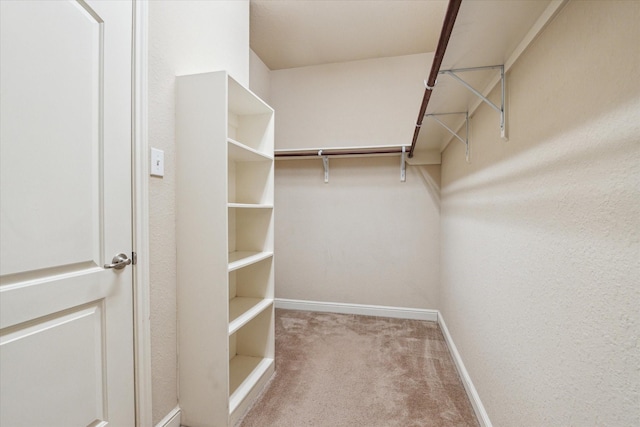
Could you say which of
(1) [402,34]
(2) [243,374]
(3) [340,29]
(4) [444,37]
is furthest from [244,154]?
(1) [402,34]

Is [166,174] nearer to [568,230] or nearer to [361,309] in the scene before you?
[568,230]

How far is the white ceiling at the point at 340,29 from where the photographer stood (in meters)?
2.16

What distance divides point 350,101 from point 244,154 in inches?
64.8

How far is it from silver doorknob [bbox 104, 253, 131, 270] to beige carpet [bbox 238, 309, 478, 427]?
3.23 ft

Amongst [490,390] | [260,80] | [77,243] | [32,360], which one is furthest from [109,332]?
[260,80]

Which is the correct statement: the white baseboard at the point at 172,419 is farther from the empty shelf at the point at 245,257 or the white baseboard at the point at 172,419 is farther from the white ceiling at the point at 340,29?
the white ceiling at the point at 340,29

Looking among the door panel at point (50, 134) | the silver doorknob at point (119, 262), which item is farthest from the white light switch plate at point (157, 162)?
the silver doorknob at point (119, 262)

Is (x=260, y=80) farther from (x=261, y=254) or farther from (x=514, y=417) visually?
(x=514, y=417)

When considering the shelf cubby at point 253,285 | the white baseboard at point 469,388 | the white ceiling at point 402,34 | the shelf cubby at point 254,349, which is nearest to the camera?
the white ceiling at point 402,34

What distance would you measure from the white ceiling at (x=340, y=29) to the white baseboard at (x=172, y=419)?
102 inches

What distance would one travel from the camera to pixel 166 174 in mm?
1386

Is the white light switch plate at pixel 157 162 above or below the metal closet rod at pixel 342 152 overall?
below

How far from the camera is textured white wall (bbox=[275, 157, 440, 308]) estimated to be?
113 inches

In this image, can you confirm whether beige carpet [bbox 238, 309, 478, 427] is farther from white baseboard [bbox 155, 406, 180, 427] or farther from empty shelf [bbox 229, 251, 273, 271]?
empty shelf [bbox 229, 251, 273, 271]
